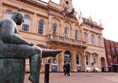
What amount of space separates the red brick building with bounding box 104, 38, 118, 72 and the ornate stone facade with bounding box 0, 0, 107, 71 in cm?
829

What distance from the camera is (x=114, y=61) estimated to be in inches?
1539

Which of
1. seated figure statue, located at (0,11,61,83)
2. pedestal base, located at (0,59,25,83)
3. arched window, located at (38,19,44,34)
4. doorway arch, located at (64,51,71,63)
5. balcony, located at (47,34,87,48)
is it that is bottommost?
A: pedestal base, located at (0,59,25,83)

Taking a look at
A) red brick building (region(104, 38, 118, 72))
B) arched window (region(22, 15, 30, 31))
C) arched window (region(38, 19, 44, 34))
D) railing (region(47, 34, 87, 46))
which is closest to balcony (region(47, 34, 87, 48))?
railing (region(47, 34, 87, 46))

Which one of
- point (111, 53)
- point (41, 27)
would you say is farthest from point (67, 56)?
point (111, 53)

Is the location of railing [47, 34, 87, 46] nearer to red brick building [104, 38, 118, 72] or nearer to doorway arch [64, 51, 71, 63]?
doorway arch [64, 51, 71, 63]

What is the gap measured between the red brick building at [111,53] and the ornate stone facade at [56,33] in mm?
8286

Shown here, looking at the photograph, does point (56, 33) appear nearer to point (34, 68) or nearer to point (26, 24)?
point (26, 24)

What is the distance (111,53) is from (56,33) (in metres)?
23.7

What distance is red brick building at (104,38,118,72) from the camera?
3641 cm

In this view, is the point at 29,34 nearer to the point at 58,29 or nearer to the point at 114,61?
the point at 58,29

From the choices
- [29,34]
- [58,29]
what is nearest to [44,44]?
[29,34]

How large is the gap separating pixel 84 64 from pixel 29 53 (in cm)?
2464

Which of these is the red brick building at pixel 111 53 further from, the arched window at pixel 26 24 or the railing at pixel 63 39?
the arched window at pixel 26 24

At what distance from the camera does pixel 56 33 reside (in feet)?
76.6
